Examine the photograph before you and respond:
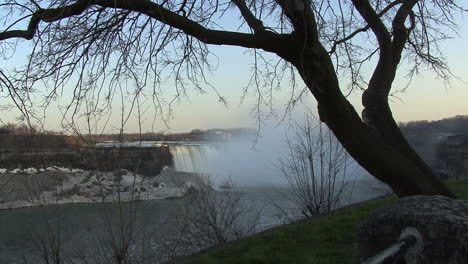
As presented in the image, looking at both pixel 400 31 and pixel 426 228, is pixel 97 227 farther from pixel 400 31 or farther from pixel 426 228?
pixel 426 228

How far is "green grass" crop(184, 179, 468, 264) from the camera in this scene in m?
6.09

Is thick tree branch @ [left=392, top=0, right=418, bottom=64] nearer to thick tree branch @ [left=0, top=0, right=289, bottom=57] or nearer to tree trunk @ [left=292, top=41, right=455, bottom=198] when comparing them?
tree trunk @ [left=292, top=41, right=455, bottom=198]

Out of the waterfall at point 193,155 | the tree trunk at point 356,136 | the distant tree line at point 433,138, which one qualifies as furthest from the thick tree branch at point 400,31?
the waterfall at point 193,155

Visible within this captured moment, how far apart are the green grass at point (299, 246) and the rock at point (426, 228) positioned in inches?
105

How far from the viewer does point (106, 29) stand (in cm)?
511

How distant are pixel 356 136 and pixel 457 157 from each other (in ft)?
104

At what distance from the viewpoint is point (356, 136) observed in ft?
15.7

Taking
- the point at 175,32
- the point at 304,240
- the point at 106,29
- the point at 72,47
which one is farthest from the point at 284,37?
the point at 304,240

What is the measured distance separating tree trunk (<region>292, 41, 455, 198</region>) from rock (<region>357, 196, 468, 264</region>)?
75.5 inches

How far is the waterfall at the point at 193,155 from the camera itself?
36.7 metres

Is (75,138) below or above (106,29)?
below

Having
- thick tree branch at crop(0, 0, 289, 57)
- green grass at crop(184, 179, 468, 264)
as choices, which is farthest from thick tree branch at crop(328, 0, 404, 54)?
green grass at crop(184, 179, 468, 264)

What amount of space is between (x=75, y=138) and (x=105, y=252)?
2714 mm

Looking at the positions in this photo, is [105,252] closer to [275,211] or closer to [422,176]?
[422,176]
